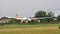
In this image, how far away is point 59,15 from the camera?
178 ft

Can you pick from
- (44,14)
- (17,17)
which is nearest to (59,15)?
(44,14)

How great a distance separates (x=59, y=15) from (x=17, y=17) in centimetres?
1227

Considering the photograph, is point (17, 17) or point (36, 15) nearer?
point (17, 17)

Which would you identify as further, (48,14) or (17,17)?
(48,14)

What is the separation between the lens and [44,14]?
199 ft

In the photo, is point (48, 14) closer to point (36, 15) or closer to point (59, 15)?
point (36, 15)

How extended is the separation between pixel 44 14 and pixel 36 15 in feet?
10.6

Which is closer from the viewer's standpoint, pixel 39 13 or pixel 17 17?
pixel 17 17

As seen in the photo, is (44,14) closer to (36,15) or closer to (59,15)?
(36,15)

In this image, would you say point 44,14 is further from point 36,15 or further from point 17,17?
point 17,17

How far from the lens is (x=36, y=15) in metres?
62.6

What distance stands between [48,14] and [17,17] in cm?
1329

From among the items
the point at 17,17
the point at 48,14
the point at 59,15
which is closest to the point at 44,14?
the point at 48,14

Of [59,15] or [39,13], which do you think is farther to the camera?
[39,13]
